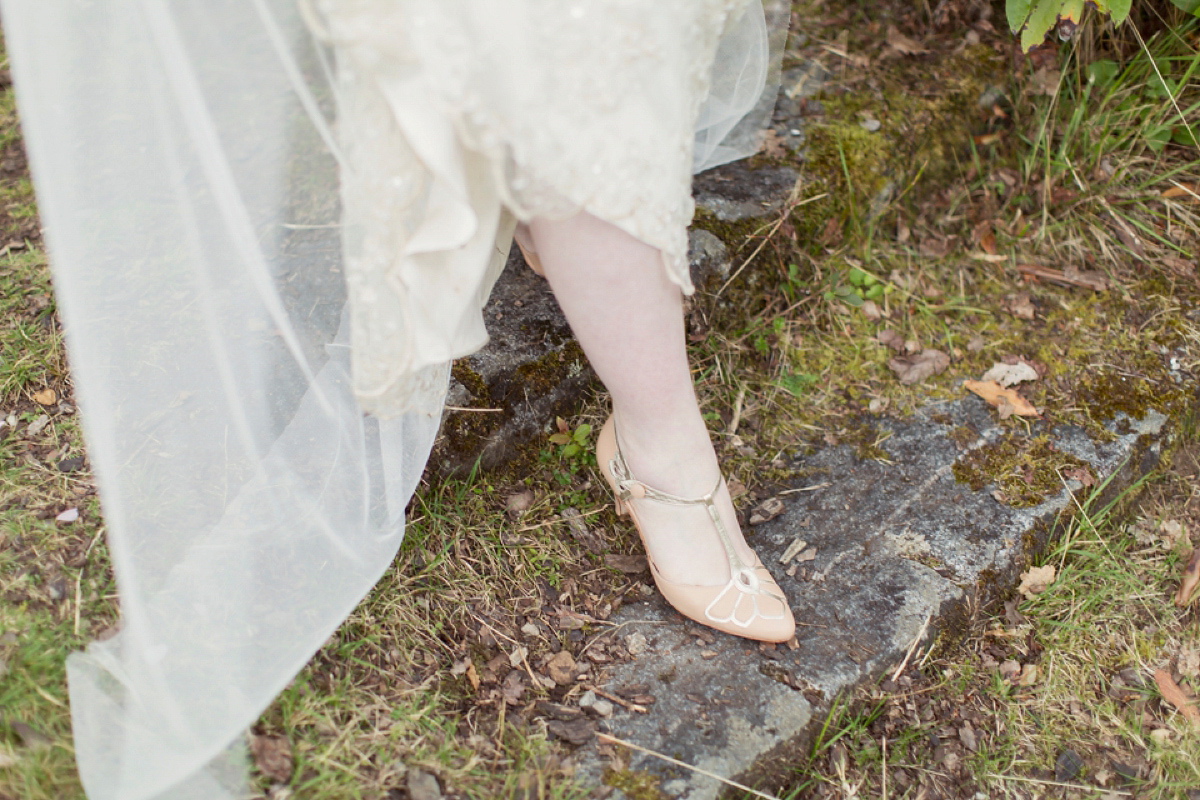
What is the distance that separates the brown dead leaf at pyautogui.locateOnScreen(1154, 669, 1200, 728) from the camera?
5.65 feet

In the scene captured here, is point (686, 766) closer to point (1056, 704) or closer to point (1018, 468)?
point (1056, 704)

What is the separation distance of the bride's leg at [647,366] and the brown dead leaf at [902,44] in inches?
74.6

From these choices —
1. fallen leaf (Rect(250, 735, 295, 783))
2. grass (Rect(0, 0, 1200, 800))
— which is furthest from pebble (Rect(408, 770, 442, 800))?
fallen leaf (Rect(250, 735, 295, 783))

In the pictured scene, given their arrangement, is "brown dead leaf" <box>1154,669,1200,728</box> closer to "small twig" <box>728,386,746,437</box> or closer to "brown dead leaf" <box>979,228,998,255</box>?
"small twig" <box>728,386,746,437</box>

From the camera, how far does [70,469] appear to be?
171cm

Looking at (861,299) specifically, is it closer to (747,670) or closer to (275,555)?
(747,670)

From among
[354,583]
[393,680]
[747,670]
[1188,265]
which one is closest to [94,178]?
[354,583]

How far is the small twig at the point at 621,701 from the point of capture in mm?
1570

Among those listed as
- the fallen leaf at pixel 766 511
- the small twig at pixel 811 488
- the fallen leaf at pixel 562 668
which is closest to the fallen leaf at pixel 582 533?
the fallen leaf at pixel 562 668

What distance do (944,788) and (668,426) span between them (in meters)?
0.92

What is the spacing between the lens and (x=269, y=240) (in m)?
1.30

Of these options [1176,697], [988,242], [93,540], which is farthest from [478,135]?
[988,242]

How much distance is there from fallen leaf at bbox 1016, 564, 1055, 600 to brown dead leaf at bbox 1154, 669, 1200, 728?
0.92 ft

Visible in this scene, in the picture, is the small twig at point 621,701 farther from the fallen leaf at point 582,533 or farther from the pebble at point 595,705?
the fallen leaf at point 582,533
